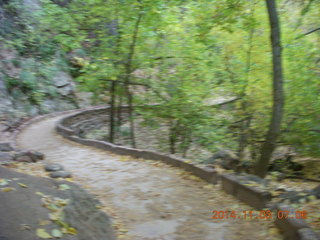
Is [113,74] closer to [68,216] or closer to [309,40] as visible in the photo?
[309,40]

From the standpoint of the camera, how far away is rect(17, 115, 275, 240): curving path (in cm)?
483

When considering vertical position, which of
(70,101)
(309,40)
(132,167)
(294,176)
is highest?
(309,40)

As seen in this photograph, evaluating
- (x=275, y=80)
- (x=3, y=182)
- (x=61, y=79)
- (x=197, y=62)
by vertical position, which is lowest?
(x=3, y=182)

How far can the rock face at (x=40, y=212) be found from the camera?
332 centimetres

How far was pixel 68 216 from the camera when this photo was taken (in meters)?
4.04

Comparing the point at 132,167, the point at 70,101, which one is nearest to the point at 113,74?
the point at 132,167

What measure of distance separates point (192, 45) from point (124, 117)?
33.1 feet

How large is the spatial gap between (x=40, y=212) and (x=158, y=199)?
2.78m

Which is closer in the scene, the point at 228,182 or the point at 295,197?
the point at 295,197

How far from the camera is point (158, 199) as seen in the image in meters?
6.12

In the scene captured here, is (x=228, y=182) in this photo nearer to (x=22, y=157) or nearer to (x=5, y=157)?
(x=22, y=157)

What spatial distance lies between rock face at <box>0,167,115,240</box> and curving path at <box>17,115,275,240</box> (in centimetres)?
61

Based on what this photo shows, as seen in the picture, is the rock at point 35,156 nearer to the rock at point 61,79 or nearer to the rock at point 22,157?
the rock at point 22,157

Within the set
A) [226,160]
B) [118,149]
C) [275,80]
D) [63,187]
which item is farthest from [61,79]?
[63,187]
